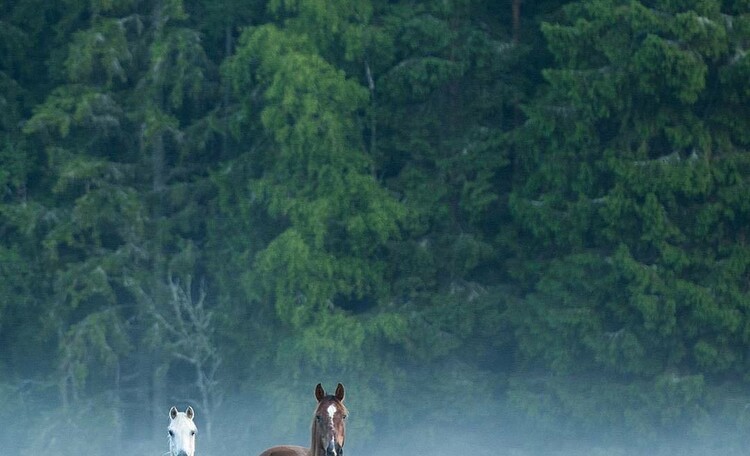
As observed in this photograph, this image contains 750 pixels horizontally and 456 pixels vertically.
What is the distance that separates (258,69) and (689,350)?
8417mm

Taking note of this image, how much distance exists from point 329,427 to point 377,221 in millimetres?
16898

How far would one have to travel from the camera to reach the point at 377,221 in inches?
1045

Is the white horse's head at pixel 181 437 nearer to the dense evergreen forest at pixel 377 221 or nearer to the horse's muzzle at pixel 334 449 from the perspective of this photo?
the horse's muzzle at pixel 334 449

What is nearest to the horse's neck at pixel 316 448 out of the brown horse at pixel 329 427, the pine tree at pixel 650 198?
the brown horse at pixel 329 427

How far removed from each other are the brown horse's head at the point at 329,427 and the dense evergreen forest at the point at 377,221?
14.6 m

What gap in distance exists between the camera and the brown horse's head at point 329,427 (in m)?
9.69

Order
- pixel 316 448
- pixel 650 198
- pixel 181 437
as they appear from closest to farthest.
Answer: pixel 316 448 < pixel 181 437 < pixel 650 198

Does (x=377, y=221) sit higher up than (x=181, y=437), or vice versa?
(x=181, y=437)

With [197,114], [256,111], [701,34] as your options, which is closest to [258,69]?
[256,111]

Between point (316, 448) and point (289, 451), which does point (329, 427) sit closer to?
point (316, 448)

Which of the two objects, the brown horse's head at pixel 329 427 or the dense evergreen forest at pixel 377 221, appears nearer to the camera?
the brown horse's head at pixel 329 427

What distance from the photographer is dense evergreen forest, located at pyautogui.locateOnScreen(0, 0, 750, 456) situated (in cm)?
2430

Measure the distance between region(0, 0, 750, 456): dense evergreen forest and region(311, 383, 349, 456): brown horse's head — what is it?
14581 mm

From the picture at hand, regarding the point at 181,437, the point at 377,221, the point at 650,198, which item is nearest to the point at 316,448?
the point at 181,437
